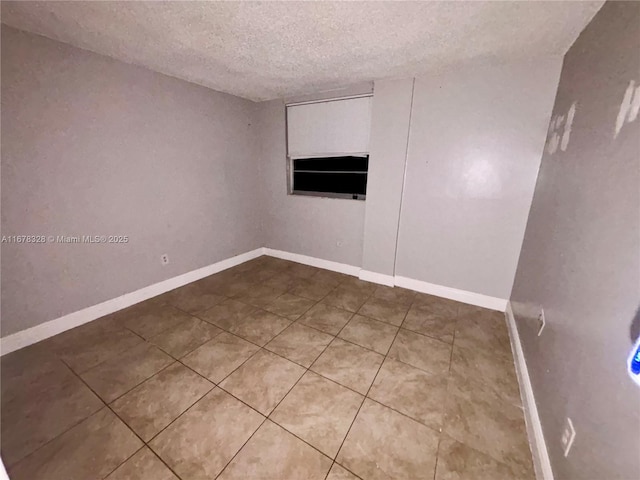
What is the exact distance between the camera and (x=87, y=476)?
115 cm

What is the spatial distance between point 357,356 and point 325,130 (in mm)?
2737

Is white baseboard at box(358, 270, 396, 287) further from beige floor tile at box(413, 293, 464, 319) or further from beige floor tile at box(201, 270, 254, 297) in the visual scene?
beige floor tile at box(201, 270, 254, 297)

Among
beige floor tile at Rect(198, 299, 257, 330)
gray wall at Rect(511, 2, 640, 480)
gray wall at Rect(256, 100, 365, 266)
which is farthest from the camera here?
gray wall at Rect(256, 100, 365, 266)

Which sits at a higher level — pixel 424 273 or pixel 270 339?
pixel 424 273

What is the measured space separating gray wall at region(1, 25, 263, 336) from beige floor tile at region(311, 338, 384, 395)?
216 centimetres

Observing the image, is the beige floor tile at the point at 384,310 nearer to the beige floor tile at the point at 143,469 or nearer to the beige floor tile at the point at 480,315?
the beige floor tile at the point at 480,315

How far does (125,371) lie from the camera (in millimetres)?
1759

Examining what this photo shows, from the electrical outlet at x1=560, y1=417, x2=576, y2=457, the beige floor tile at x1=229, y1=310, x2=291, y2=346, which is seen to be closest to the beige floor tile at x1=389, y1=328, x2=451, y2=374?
the electrical outlet at x1=560, y1=417, x2=576, y2=457

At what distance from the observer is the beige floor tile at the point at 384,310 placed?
8.02 ft

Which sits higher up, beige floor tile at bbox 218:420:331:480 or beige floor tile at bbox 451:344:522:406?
beige floor tile at bbox 451:344:522:406

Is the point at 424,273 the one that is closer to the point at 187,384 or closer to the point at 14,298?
the point at 187,384

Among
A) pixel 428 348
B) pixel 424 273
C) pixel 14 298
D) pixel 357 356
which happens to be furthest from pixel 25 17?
pixel 424 273

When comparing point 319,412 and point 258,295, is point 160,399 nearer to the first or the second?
point 319,412

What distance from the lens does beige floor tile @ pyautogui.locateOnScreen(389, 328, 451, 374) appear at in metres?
1.87
